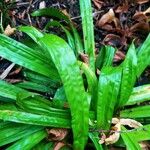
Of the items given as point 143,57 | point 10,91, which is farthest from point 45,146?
point 143,57

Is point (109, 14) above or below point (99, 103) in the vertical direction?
above

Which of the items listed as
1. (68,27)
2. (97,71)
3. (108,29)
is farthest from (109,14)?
(97,71)

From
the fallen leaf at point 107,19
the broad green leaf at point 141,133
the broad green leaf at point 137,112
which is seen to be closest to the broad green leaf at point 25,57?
the broad green leaf at point 137,112

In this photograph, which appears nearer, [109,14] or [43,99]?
[43,99]

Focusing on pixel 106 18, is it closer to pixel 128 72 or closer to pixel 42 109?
pixel 128 72

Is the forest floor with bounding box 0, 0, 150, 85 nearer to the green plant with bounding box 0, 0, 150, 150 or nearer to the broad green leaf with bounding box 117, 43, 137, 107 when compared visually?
the green plant with bounding box 0, 0, 150, 150

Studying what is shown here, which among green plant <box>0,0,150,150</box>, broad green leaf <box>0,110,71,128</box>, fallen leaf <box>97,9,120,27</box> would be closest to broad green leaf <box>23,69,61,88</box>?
green plant <box>0,0,150,150</box>

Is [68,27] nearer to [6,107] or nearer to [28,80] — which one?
[28,80]

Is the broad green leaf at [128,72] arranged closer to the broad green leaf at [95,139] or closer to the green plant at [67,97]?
the green plant at [67,97]
